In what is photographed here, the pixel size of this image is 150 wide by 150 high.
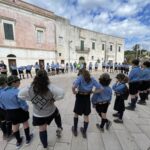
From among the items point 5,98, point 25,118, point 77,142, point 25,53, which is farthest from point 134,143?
point 25,53

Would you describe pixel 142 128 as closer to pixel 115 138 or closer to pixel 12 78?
pixel 115 138

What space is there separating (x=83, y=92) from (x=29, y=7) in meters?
17.2

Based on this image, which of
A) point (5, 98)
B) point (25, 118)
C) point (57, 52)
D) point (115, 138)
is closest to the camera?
point (5, 98)

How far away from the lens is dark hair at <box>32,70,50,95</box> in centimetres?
186

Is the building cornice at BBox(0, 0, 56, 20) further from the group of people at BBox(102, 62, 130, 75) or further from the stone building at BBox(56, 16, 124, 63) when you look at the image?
the group of people at BBox(102, 62, 130, 75)

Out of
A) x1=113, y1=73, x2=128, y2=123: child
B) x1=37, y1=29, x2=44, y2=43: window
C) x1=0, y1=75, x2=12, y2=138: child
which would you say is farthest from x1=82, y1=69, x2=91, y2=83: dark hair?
x1=37, y1=29, x2=44, y2=43: window

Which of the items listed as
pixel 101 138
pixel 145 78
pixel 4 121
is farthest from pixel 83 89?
pixel 145 78

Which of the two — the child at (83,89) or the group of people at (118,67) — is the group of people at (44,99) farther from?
the group of people at (118,67)

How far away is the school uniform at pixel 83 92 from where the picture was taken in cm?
246

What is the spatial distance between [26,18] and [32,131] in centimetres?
1611

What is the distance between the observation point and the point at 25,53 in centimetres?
1608

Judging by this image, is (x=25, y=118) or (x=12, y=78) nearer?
(x=12, y=78)

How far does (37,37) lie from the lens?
680 inches

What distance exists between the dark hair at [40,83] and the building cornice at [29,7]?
51.1ft
